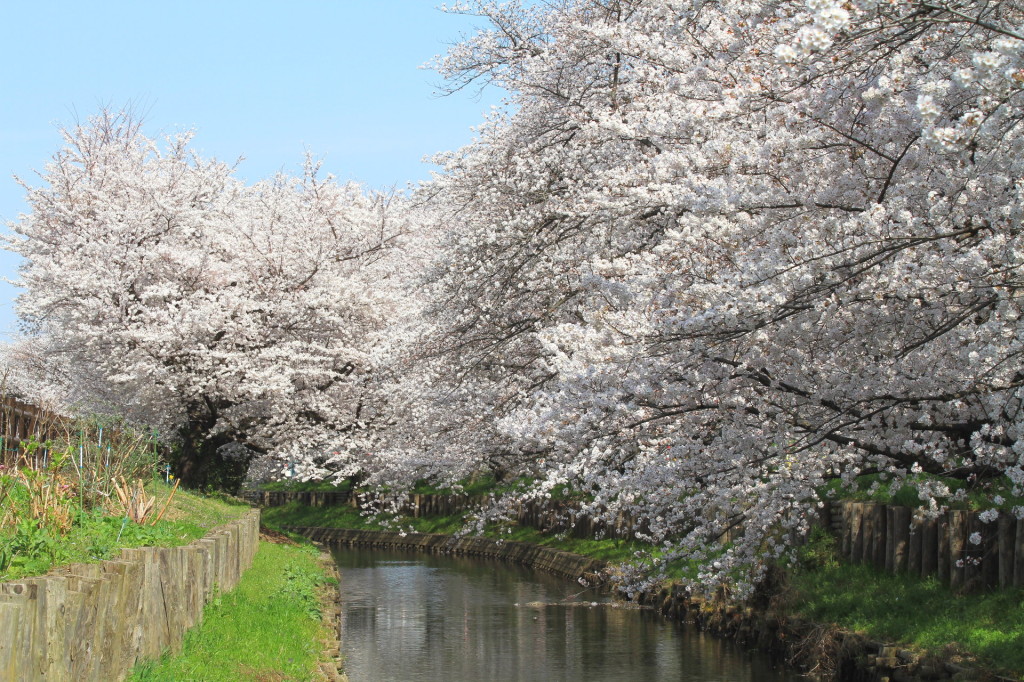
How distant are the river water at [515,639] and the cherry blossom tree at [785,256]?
1862 mm

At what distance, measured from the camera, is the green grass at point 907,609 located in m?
11.7

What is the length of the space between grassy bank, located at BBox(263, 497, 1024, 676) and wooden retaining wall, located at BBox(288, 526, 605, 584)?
322 inches

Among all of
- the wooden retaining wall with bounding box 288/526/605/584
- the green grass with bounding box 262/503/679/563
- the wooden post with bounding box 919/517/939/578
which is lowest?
the wooden retaining wall with bounding box 288/526/605/584

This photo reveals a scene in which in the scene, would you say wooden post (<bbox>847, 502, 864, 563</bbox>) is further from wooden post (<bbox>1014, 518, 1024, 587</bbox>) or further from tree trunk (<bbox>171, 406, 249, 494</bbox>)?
tree trunk (<bbox>171, 406, 249, 494</bbox>)

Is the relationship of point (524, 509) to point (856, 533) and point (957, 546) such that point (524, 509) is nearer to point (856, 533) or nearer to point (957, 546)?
point (856, 533)

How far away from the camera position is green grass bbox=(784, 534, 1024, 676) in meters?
11.7

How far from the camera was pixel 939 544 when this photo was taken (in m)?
13.7

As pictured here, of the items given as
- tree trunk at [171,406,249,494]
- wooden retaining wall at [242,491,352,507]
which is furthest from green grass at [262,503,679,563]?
tree trunk at [171,406,249,494]

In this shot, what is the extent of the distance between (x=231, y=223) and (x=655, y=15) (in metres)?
16.5

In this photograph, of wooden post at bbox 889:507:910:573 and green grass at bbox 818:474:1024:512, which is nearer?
green grass at bbox 818:474:1024:512

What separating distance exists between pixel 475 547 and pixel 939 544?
22867mm

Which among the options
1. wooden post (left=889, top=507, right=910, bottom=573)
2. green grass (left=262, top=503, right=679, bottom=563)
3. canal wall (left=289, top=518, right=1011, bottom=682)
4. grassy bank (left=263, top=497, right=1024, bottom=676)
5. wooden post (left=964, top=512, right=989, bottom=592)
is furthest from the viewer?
green grass (left=262, top=503, right=679, bottom=563)

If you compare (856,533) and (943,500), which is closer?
(943,500)

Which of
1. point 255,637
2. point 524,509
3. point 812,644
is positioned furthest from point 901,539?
point 524,509
